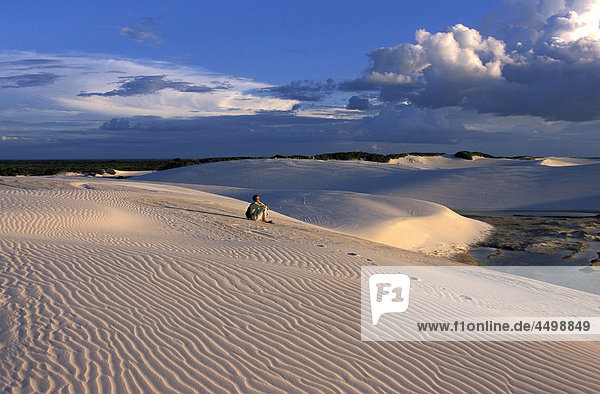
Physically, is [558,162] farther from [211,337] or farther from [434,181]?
[211,337]

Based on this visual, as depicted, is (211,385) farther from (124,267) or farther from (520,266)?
(520,266)

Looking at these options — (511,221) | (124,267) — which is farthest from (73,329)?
(511,221)

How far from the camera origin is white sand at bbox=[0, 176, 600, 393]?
4.29 metres

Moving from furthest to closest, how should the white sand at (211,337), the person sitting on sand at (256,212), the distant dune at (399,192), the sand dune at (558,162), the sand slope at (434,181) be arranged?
the sand dune at (558,162), the sand slope at (434,181), the distant dune at (399,192), the person sitting on sand at (256,212), the white sand at (211,337)

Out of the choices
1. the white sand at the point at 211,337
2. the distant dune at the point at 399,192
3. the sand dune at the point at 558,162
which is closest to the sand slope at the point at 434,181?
the distant dune at the point at 399,192

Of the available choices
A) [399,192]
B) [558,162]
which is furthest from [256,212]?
[558,162]

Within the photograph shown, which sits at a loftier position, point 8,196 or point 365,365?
point 8,196

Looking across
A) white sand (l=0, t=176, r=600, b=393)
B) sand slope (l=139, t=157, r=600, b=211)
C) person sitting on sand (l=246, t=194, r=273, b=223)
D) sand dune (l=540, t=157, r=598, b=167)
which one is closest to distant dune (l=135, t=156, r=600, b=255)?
sand slope (l=139, t=157, r=600, b=211)

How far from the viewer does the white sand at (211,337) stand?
4293 millimetres

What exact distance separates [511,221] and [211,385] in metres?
22.0

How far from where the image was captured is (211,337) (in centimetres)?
512

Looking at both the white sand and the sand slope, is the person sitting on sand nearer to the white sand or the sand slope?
the white sand

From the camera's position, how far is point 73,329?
502cm

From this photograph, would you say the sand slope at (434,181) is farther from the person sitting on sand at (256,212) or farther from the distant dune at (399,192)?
the person sitting on sand at (256,212)
